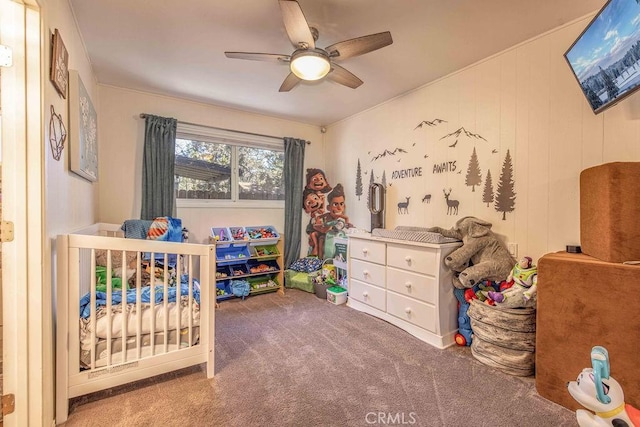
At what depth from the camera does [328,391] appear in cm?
168

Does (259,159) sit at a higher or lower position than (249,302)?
higher

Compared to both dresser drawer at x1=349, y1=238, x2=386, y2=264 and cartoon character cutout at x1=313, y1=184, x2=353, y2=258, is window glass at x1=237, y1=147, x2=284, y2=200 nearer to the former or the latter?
cartoon character cutout at x1=313, y1=184, x2=353, y2=258

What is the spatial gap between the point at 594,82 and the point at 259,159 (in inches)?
134

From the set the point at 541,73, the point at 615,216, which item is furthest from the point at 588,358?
the point at 541,73

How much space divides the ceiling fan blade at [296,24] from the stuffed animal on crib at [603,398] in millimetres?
1903

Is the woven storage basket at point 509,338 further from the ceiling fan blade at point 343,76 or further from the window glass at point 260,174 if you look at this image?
the window glass at point 260,174

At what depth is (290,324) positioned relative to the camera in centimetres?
263

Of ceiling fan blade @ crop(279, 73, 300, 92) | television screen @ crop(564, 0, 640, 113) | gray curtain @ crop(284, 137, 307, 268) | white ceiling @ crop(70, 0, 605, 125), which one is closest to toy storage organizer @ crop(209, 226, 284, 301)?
gray curtain @ crop(284, 137, 307, 268)

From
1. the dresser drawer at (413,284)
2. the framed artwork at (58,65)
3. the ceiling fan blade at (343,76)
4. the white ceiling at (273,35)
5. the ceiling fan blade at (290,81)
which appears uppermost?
the white ceiling at (273,35)

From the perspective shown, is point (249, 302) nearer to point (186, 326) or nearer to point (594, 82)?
point (186, 326)

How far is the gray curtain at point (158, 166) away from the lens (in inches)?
120

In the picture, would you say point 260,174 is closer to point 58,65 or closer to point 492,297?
point 58,65

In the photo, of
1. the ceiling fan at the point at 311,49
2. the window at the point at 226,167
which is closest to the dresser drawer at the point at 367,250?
the window at the point at 226,167

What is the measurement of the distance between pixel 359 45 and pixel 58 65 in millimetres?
1700
